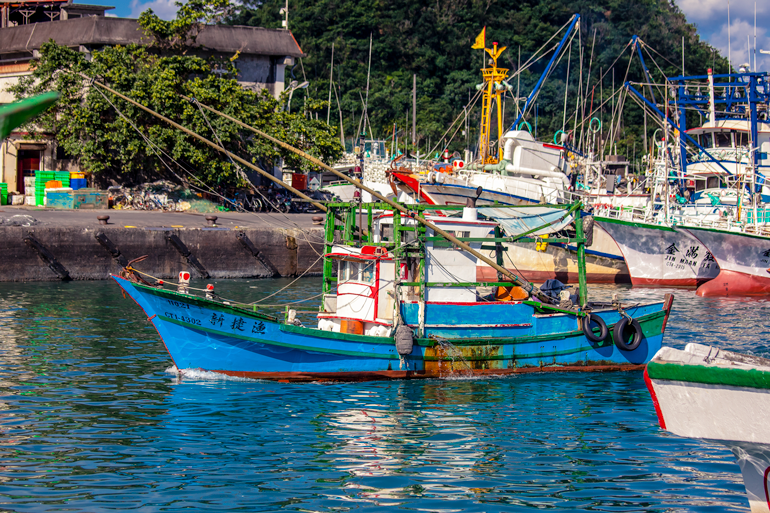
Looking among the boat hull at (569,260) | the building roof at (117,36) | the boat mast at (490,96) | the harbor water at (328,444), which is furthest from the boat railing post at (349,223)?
the building roof at (117,36)

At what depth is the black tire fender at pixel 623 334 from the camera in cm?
1405

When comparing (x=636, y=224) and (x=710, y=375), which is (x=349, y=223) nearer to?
(x=710, y=375)

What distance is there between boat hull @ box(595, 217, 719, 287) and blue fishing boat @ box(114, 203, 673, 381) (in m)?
12.6

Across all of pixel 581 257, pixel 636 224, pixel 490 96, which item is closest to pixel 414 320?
pixel 581 257

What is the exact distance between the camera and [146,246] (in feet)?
80.1

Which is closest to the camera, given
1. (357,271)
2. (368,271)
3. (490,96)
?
(368,271)

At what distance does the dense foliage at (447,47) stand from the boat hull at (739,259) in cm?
3868

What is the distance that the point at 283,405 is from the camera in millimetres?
11383

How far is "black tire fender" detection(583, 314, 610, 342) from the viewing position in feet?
45.6

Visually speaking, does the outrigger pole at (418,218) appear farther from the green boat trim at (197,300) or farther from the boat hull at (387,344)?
the green boat trim at (197,300)

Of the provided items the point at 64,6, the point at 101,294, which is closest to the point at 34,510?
the point at 101,294

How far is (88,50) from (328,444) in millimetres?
29967

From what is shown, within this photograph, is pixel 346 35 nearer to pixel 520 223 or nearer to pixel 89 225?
pixel 89 225

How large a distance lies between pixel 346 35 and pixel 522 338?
62.2 metres
